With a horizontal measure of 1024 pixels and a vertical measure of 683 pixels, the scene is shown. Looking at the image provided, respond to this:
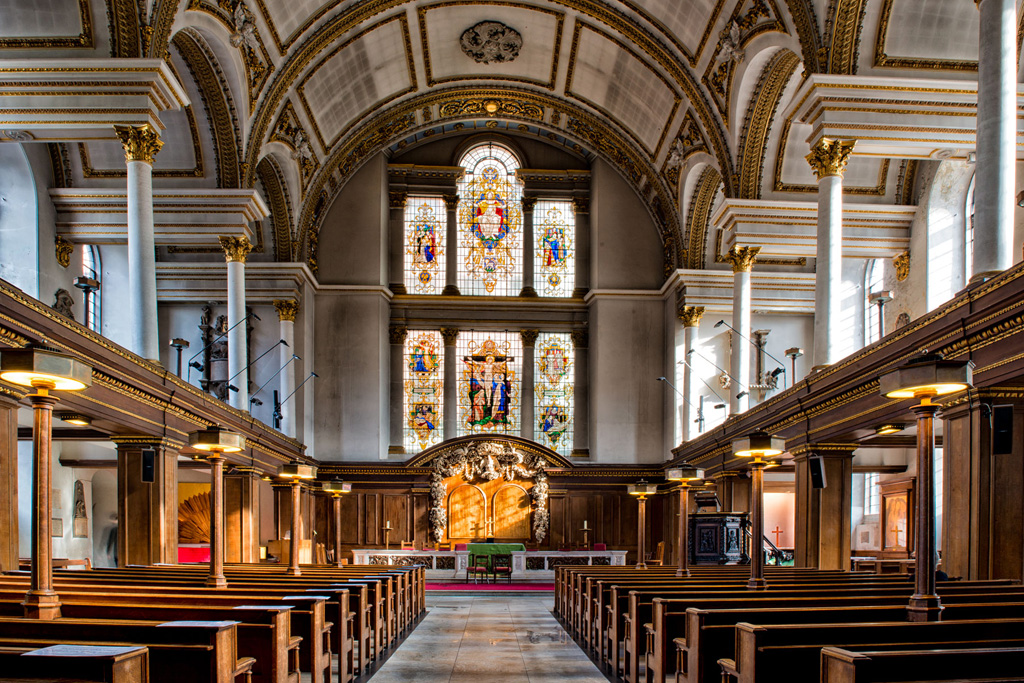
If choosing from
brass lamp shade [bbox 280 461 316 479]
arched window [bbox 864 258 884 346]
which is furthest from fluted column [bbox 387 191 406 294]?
brass lamp shade [bbox 280 461 316 479]

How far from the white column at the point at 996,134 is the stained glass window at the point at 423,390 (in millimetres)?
21310

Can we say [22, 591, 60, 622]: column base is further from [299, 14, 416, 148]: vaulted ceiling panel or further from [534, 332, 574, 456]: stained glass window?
[534, 332, 574, 456]: stained glass window

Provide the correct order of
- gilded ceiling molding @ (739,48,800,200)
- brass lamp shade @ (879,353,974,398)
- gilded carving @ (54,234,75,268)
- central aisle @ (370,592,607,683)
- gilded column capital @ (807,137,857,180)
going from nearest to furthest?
brass lamp shade @ (879,353,974,398), central aisle @ (370,592,607,683), gilded column capital @ (807,137,857,180), gilded ceiling molding @ (739,48,800,200), gilded carving @ (54,234,75,268)

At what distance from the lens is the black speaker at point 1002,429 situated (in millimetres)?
9438

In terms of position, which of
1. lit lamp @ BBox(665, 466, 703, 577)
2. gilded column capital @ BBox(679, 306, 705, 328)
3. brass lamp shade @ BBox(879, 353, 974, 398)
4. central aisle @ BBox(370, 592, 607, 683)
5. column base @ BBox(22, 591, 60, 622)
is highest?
gilded column capital @ BBox(679, 306, 705, 328)

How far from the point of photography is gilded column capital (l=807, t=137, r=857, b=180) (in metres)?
15.0

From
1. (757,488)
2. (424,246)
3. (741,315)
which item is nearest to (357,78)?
(424,246)

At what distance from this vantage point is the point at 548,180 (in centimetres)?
3084

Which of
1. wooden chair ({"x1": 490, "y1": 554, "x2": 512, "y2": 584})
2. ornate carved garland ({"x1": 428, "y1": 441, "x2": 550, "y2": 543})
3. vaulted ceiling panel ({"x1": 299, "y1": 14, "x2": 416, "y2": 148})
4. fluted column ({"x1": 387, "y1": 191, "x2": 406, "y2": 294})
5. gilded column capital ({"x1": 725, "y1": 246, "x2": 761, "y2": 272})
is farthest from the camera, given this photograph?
fluted column ({"x1": 387, "y1": 191, "x2": 406, "y2": 294})

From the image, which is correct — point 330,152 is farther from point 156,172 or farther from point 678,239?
point 678,239

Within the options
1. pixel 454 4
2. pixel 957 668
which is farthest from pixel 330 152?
pixel 957 668

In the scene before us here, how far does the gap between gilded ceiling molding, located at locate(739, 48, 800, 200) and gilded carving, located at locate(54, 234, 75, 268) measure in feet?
50.4

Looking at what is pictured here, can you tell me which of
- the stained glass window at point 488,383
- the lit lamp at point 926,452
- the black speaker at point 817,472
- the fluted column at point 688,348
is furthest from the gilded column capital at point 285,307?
the lit lamp at point 926,452

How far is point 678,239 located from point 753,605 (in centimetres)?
2045
